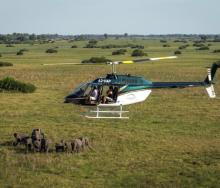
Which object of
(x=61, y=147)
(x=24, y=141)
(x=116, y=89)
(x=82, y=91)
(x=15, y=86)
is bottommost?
(x=61, y=147)

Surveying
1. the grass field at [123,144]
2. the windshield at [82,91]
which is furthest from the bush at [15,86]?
the windshield at [82,91]

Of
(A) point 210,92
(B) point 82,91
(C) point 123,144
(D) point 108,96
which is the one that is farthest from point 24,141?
(A) point 210,92

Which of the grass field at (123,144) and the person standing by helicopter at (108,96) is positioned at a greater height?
the person standing by helicopter at (108,96)

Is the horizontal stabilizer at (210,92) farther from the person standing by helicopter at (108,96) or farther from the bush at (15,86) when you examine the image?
the bush at (15,86)

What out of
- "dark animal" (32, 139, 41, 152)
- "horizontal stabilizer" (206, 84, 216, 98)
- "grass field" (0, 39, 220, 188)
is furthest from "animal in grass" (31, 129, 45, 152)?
"horizontal stabilizer" (206, 84, 216, 98)

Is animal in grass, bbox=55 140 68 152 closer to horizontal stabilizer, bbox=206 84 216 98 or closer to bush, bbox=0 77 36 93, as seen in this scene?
horizontal stabilizer, bbox=206 84 216 98

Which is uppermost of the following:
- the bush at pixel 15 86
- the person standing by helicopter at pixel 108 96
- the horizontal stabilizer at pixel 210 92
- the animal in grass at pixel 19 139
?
the bush at pixel 15 86

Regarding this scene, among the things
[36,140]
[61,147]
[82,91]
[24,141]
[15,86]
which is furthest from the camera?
[15,86]

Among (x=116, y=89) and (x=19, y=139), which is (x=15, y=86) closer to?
(x=116, y=89)

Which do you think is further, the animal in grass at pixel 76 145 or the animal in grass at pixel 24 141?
the animal in grass at pixel 24 141

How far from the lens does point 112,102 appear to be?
21.9 meters

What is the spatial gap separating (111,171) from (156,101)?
15389 millimetres

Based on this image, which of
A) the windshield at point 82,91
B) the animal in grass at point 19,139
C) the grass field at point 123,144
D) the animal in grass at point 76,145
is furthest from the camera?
the windshield at point 82,91

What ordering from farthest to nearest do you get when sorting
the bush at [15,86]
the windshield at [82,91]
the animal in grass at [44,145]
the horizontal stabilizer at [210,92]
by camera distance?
the bush at [15,86], the horizontal stabilizer at [210,92], the windshield at [82,91], the animal in grass at [44,145]
